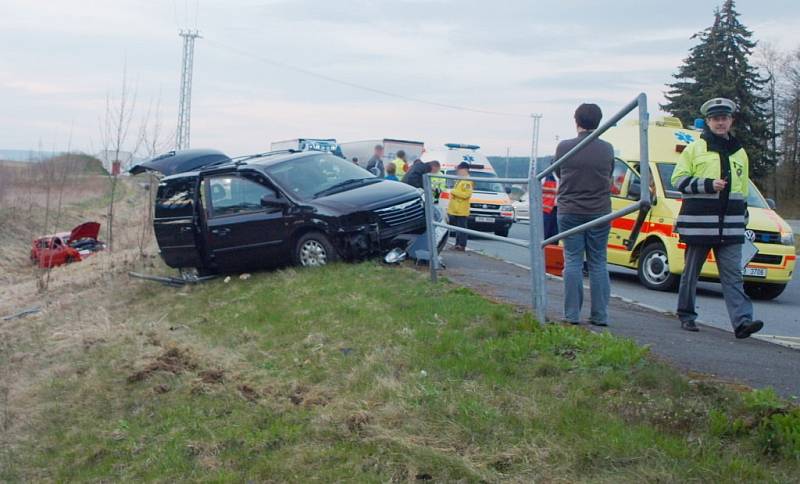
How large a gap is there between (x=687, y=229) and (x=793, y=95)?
185 ft

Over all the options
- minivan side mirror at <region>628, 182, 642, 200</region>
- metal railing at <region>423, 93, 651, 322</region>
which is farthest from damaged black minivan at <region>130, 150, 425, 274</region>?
metal railing at <region>423, 93, 651, 322</region>

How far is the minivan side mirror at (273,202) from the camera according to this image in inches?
474

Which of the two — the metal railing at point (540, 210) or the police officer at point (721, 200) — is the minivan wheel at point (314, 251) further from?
the police officer at point (721, 200)

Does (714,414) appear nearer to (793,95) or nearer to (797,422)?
(797,422)

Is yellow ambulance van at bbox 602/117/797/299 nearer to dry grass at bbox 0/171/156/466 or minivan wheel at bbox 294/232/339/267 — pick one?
minivan wheel at bbox 294/232/339/267

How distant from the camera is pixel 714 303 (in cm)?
1098

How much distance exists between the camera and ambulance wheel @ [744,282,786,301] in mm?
11773

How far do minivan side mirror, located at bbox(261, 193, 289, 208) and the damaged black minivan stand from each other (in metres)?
0.02

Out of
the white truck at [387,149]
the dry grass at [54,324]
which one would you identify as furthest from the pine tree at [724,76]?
the dry grass at [54,324]

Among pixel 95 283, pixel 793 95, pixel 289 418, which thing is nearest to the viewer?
pixel 289 418

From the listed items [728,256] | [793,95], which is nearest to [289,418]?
[728,256]

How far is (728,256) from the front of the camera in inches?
277

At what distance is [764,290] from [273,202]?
686 cm

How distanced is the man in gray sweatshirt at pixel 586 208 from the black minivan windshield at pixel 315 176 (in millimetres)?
5561
